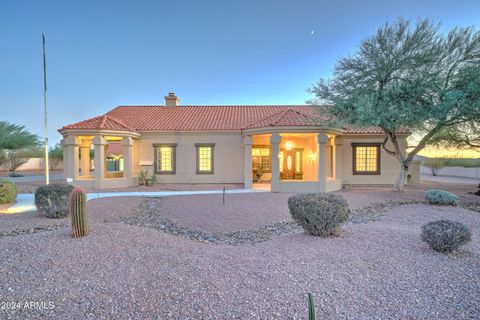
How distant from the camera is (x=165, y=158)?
1939 cm

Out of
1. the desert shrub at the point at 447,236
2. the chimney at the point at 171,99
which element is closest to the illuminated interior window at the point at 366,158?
the desert shrub at the point at 447,236

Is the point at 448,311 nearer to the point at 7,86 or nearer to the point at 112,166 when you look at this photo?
the point at 7,86

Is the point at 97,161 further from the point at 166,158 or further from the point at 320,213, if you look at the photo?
the point at 320,213

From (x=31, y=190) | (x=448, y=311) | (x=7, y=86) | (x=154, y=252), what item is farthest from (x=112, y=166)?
(x=448, y=311)

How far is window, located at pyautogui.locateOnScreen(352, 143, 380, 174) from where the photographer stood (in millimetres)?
18531

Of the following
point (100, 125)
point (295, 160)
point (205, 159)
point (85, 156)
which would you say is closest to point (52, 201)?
point (100, 125)

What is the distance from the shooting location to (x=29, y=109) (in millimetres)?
25484

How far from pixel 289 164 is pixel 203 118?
7.83m

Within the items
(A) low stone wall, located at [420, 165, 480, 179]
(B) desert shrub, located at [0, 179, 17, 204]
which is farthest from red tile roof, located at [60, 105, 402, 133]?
(A) low stone wall, located at [420, 165, 480, 179]

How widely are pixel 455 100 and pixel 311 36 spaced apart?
837 cm

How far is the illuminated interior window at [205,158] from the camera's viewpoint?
19.3 meters

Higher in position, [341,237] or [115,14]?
[115,14]

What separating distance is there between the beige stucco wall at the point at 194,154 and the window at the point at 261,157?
45.3 inches

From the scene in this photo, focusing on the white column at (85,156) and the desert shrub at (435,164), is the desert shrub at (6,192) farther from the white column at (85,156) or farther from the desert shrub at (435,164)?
the desert shrub at (435,164)
